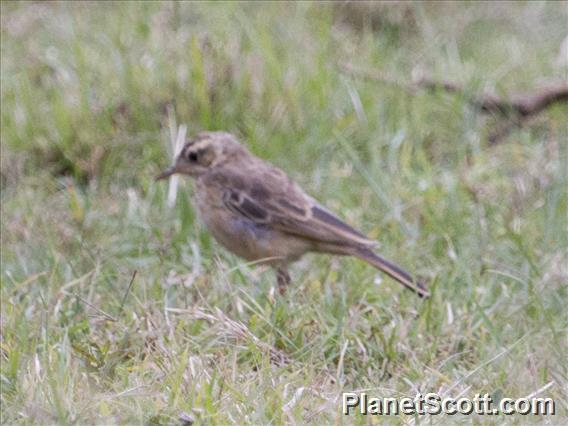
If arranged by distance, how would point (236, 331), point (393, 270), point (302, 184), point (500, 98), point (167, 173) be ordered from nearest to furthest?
1. point (236, 331)
2. point (393, 270)
3. point (167, 173)
4. point (302, 184)
5. point (500, 98)

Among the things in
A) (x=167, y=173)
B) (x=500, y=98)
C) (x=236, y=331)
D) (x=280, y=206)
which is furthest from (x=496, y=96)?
(x=236, y=331)

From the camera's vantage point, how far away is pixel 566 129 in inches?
377

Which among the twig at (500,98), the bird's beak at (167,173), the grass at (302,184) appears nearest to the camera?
the grass at (302,184)

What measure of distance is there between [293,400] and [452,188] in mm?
3293

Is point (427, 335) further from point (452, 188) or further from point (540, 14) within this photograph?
point (540, 14)

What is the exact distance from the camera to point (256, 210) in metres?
8.00

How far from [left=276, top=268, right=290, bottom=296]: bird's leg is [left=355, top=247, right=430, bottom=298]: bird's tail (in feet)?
1.32

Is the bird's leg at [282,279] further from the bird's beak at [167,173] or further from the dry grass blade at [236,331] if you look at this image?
the bird's beak at [167,173]

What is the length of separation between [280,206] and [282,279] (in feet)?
2.73

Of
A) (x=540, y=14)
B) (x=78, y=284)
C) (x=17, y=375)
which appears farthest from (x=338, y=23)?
(x=17, y=375)

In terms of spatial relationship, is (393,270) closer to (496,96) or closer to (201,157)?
(201,157)

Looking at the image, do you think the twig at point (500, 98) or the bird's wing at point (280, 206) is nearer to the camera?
the bird's wing at point (280, 206)

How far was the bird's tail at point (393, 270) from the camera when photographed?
6824 mm

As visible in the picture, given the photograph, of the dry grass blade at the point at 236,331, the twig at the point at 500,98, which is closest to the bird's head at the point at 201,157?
the twig at the point at 500,98
